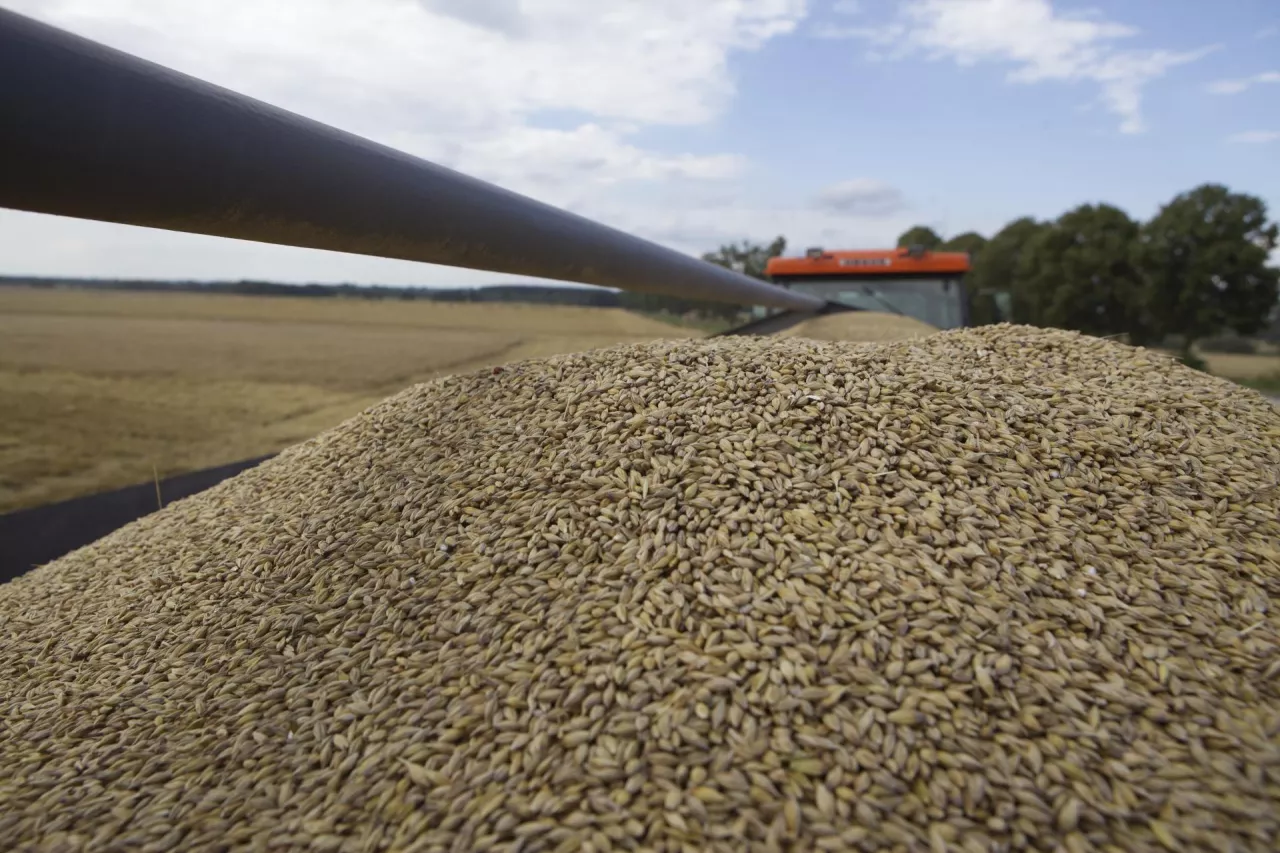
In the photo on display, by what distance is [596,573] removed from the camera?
7.20 ft

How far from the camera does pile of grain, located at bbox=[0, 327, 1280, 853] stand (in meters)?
1.64

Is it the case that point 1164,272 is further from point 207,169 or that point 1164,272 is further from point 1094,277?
point 207,169

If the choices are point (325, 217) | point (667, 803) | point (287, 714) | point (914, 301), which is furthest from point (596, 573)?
point (914, 301)

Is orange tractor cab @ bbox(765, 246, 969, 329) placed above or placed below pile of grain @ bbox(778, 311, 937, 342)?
above

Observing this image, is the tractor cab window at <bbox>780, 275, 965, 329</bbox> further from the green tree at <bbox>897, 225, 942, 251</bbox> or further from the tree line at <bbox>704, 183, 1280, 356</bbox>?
the green tree at <bbox>897, 225, 942, 251</bbox>

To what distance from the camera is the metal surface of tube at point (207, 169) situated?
1.64 m

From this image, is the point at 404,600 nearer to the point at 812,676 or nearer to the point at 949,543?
the point at 812,676

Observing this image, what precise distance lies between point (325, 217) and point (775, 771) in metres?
1.91

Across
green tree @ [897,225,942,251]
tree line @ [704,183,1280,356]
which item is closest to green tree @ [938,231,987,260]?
green tree @ [897,225,942,251]

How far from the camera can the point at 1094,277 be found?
24.2 meters

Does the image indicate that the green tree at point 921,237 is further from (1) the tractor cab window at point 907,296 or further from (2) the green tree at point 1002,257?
(1) the tractor cab window at point 907,296

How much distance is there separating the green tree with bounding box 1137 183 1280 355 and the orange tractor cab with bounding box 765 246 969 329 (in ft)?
58.3

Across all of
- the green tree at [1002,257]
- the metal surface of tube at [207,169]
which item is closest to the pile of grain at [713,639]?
the metal surface of tube at [207,169]

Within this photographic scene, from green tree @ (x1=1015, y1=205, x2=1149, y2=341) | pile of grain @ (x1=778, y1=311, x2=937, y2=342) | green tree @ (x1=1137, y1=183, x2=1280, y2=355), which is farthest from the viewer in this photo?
green tree @ (x1=1015, y1=205, x2=1149, y2=341)
